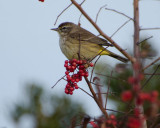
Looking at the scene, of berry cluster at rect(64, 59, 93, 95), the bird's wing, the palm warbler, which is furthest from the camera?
the bird's wing

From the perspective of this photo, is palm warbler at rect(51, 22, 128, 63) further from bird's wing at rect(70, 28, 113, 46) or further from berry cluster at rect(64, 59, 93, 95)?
berry cluster at rect(64, 59, 93, 95)

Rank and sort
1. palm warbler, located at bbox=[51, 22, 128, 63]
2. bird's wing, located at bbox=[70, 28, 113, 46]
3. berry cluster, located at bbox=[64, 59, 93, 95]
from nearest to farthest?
berry cluster, located at bbox=[64, 59, 93, 95]
palm warbler, located at bbox=[51, 22, 128, 63]
bird's wing, located at bbox=[70, 28, 113, 46]

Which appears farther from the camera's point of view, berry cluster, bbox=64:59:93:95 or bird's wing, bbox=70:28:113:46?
bird's wing, bbox=70:28:113:46

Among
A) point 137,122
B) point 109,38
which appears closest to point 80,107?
point 109,38

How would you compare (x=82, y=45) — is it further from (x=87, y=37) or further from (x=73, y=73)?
(x=73, y=73)

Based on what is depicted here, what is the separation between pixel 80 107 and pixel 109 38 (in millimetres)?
2805

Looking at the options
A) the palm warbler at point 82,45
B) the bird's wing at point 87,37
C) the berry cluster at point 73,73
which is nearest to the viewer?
the berry cluster at point 73,73

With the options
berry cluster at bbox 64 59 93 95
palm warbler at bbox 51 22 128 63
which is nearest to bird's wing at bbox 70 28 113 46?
palm warbler at bbox 51 22 128 63

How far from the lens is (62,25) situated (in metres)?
6.80

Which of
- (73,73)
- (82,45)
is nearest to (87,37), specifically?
(82,45)

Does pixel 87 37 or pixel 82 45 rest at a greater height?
pixel 87 37

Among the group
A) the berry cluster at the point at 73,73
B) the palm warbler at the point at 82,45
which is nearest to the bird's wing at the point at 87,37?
the palm warbler at the point at 82,45

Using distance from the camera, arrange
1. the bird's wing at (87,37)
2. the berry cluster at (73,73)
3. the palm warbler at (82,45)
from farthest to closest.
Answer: the bird's wing at (87,37) < the palm warbler at (82,45) < the berry cluster at (73,73)

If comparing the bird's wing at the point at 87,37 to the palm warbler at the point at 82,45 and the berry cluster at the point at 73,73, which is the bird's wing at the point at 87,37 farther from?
the berry cluster at the point at 73,73
